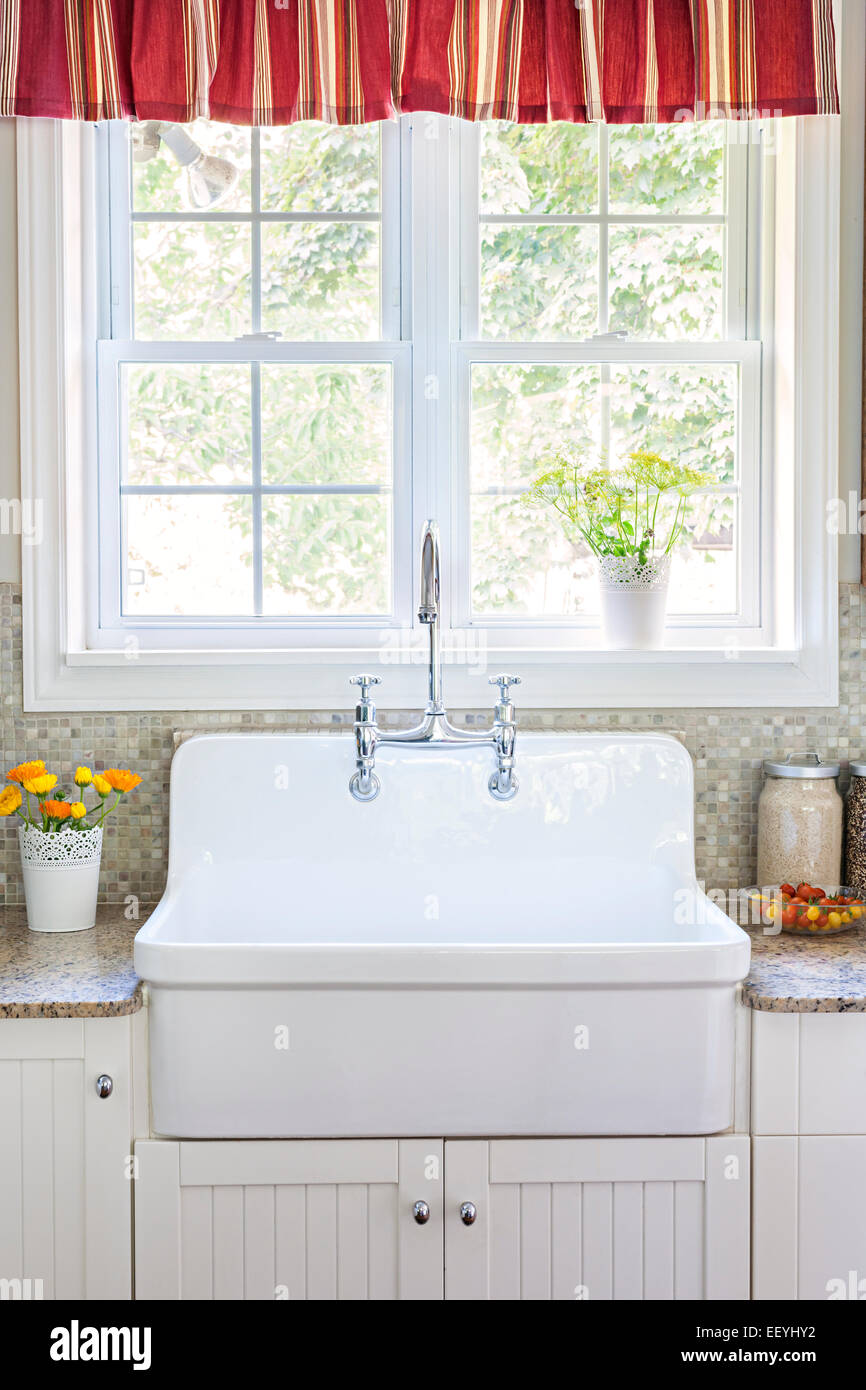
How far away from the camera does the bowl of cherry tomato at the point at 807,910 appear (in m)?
1.83

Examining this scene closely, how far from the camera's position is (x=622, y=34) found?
198 cm

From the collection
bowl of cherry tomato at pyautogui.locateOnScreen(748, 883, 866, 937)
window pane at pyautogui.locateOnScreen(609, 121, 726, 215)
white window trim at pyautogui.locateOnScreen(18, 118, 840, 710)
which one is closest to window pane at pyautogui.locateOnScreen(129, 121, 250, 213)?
white window trim at pyautogui.locateOnScreen(18, 118, 840, 710)

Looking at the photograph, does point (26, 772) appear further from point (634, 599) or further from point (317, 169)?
point (317, 169)

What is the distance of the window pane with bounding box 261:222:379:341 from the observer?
212cm

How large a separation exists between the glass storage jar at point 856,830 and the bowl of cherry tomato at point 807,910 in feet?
0.31

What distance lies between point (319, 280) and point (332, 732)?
858 mm

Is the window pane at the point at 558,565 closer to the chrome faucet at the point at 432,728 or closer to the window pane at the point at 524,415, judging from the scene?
the window pane at the point at 524,415

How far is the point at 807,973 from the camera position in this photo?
1663 mm

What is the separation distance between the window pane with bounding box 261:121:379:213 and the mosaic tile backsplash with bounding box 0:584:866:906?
2.97ft

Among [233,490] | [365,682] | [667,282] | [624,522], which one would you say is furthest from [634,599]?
[233,490]

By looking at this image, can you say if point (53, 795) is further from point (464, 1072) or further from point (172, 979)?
point (464, 1072)

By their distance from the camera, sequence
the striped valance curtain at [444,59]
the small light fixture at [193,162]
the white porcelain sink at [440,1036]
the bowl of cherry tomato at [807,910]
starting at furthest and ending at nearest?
the small light fixture at [193,162] < the striped valance curtain at [444,59] < the bowl of cherry tomato at [807,910] < the white porcelain sink at [440,1036]

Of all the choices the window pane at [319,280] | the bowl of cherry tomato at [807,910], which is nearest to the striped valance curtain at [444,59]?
the window pane at [319,280]

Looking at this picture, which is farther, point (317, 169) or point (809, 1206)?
point (317, 169)
